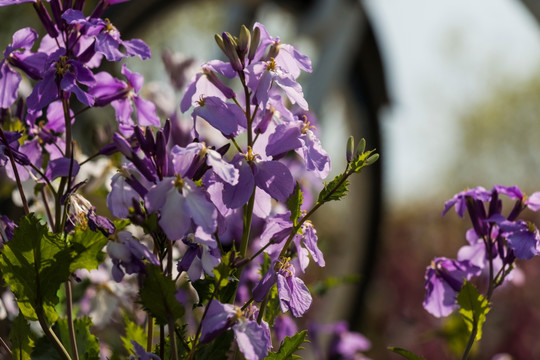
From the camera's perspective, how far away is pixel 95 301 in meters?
1.39

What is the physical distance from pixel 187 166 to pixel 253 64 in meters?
0.15

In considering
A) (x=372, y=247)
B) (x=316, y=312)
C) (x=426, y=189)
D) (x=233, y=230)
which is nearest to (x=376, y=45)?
(x=372, y=247)

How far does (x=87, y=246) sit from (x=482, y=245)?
1.86 feet

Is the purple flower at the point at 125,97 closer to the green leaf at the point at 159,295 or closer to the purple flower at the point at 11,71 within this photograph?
the purple flower at the point at 11,71

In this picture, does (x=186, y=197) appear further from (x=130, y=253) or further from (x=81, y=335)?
(x=81, y=335)

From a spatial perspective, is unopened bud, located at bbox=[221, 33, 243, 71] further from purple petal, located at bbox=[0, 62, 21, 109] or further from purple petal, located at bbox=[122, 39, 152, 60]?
purple petal, located at bbox=[0, 62, 21, 109]

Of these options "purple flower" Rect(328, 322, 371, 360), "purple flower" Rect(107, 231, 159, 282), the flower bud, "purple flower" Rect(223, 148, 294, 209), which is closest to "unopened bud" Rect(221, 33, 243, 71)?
the flower bud

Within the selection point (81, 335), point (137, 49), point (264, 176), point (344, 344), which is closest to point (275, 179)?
point (264, 176)

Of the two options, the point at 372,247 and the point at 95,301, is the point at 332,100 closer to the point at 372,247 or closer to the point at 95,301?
the point at 372,247

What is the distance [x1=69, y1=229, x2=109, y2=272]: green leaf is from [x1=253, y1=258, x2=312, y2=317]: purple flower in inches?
6.7

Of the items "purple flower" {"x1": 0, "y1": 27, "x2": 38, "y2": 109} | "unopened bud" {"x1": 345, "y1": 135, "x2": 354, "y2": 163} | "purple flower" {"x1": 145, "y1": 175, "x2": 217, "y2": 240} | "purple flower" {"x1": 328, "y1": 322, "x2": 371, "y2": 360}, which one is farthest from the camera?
"purple flower" {"x1": 328, "y1": 322, "x2": 371, "y2": 360}

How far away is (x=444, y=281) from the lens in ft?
3.29

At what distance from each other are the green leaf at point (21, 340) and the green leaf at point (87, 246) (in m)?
0.12

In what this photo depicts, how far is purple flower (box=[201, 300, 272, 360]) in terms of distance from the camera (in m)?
0.69
